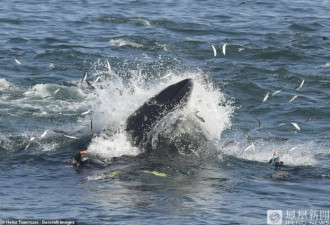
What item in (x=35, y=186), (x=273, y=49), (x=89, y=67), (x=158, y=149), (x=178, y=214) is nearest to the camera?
(x=178, y=214)

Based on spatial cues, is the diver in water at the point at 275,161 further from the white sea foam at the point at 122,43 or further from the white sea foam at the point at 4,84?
the white sea foam at the point at 122,43

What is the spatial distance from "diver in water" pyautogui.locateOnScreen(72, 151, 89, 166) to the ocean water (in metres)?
0.14

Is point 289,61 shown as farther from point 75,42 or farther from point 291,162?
point 291,162

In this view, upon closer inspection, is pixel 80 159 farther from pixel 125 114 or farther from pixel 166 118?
pixel 166 118

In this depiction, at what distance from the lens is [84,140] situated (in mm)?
16500

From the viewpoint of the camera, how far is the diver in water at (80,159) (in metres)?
14.9

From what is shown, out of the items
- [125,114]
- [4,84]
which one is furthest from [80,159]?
[4,84]

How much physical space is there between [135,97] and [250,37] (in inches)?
631

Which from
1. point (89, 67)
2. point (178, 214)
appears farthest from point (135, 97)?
point (89, 67)

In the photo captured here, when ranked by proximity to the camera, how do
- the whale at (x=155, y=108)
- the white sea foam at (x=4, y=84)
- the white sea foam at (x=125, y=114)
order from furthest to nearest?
the white sea foam at (x=4, y=84)
the white sea foam at (x=125, y=114)
the whale at (x=155, y=108)

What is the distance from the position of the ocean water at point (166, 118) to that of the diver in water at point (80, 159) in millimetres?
137

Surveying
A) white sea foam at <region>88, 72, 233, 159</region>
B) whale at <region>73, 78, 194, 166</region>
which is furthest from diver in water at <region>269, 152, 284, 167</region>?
whale at <region>73, 78, 194, 166</region>

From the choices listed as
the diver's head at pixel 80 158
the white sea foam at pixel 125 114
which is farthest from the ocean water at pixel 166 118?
the diver's head at pixel 80 158

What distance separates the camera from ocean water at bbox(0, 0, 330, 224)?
44.1 ft
